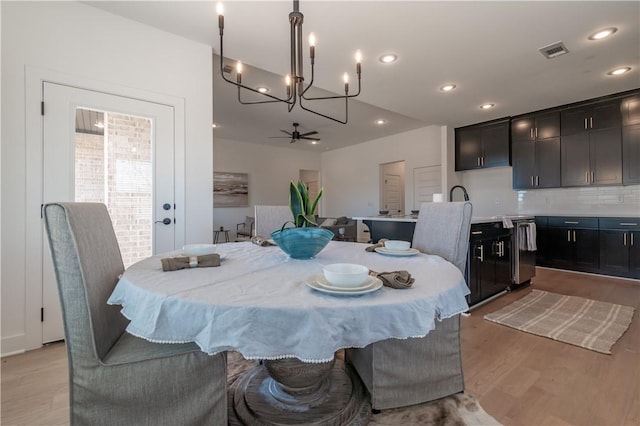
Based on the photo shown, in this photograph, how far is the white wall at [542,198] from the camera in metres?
4.32

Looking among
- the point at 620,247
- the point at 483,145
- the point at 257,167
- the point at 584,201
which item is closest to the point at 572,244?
the point at 620,247

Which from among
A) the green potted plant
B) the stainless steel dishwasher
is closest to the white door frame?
the green potted plant

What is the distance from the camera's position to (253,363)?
1.80 meters

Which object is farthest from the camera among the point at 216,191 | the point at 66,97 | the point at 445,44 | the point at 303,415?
the point at 216,191

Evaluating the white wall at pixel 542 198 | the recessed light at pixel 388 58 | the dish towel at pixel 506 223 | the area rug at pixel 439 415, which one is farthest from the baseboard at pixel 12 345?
the white wall at pixel 542 198

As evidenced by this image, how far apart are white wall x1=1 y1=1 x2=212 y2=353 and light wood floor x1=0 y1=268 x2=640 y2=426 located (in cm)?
51

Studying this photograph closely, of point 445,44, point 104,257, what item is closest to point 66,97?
point 104,257

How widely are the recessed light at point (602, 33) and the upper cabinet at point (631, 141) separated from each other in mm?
2069

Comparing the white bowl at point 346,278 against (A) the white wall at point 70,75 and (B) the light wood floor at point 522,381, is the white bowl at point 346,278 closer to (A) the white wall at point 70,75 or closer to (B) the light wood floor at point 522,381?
(B) the light wood floor at point 522,381

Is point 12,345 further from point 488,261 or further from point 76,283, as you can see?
point 488,261

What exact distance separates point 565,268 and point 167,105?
577 centimetres

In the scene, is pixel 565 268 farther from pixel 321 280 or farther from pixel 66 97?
pixel 66 97

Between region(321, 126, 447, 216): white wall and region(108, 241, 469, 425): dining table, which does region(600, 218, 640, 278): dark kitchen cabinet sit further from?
region(108, 241, 469, 425): dining table

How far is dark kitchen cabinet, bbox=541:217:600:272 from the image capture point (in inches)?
167
